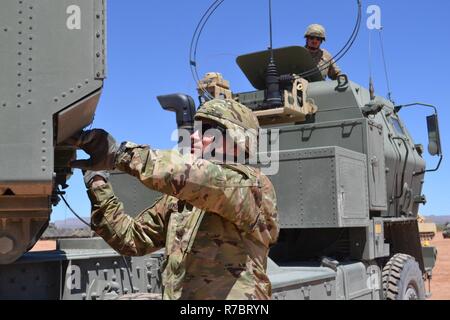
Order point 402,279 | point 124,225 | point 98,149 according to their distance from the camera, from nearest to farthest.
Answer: point 98,149, point 124,225, point 402,279

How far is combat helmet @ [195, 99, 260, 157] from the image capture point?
2.87 m

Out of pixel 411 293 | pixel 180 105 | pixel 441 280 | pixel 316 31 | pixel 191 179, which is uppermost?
pixel 316 31

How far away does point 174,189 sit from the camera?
244 cm

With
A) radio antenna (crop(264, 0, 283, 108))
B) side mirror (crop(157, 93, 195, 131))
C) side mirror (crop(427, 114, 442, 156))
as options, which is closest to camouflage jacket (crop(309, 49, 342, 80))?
radio antenna (crop(264, 0, 283, 108))

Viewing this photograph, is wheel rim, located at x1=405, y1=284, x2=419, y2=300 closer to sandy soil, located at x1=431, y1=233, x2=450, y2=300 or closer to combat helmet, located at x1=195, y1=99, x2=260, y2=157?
sandy soil, located at x1=431, y1=233, x2=450, y2=300

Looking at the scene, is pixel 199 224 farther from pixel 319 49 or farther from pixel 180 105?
pixel 319 49

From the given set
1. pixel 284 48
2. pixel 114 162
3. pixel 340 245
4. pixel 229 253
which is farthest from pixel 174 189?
pixel 284 48

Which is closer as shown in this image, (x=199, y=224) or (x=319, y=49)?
(x=199, y=224)

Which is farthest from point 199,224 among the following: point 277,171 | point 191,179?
point 277,171

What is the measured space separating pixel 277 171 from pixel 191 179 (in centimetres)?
401

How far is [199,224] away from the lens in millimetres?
2812

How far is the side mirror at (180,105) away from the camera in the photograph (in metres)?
6.04

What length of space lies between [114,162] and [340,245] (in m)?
4.90
